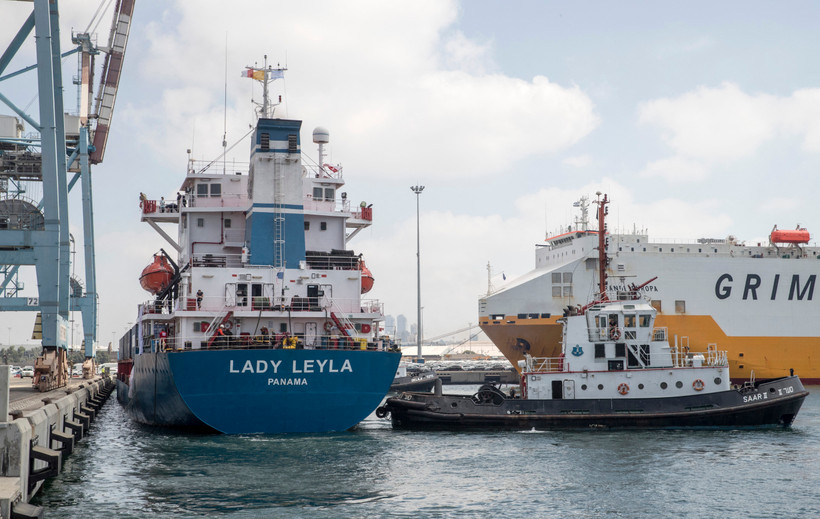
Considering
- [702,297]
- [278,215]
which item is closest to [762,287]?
[702,297]

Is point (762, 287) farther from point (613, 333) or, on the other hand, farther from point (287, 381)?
point (287, 381)

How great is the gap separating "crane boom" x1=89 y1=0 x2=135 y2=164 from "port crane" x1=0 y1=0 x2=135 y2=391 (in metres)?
0.06

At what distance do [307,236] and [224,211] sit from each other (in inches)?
136

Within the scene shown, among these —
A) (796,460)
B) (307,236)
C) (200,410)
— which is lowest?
(796,460)

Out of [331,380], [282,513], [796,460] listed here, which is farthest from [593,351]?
[282,513]

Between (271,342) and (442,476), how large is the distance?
8658 mm

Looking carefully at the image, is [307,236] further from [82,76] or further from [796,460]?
[82,76]

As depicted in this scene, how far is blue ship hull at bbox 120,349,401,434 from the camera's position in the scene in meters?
25.4

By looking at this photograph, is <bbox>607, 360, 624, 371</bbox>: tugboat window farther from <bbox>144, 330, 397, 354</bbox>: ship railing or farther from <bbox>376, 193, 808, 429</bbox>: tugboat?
<bbox>144, 330, 397, 354</bbox>: ship railing

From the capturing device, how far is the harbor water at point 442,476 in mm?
17438

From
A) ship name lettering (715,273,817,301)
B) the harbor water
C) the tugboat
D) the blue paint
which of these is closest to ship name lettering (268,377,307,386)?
the harbor water

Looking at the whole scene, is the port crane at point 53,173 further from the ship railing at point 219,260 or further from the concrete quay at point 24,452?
the concrete quay at point 24,452

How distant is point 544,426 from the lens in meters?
30.6

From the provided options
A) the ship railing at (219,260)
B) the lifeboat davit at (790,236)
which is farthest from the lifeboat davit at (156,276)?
the lifeboat davit at (790,236)
